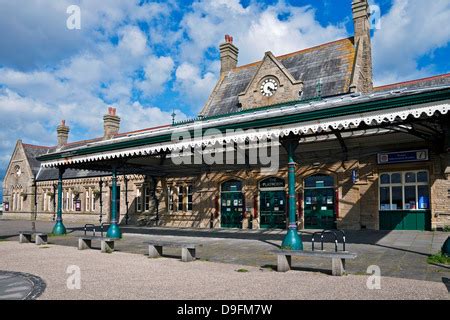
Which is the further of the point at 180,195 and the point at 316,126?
the point at 180,195

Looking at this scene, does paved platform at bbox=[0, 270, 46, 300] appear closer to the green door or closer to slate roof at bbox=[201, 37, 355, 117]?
the green door

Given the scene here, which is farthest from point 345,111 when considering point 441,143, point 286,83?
point 286,83

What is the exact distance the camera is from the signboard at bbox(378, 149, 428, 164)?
16328 millimetres

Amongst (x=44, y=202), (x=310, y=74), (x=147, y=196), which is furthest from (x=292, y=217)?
(x=44, y=202)

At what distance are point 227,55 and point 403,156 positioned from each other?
15894 mm

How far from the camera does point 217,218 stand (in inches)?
886

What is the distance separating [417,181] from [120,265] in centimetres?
1325

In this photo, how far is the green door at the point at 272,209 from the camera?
20.3 m

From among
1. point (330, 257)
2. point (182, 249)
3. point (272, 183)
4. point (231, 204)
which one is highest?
point (272, 183)

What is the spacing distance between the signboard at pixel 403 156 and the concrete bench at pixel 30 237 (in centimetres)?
1480

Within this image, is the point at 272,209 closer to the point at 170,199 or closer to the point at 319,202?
the point at 319,202

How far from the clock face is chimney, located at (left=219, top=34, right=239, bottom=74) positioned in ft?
20.6

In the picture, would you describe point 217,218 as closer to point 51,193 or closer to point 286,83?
point 286,83

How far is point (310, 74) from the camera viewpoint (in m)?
22.4
